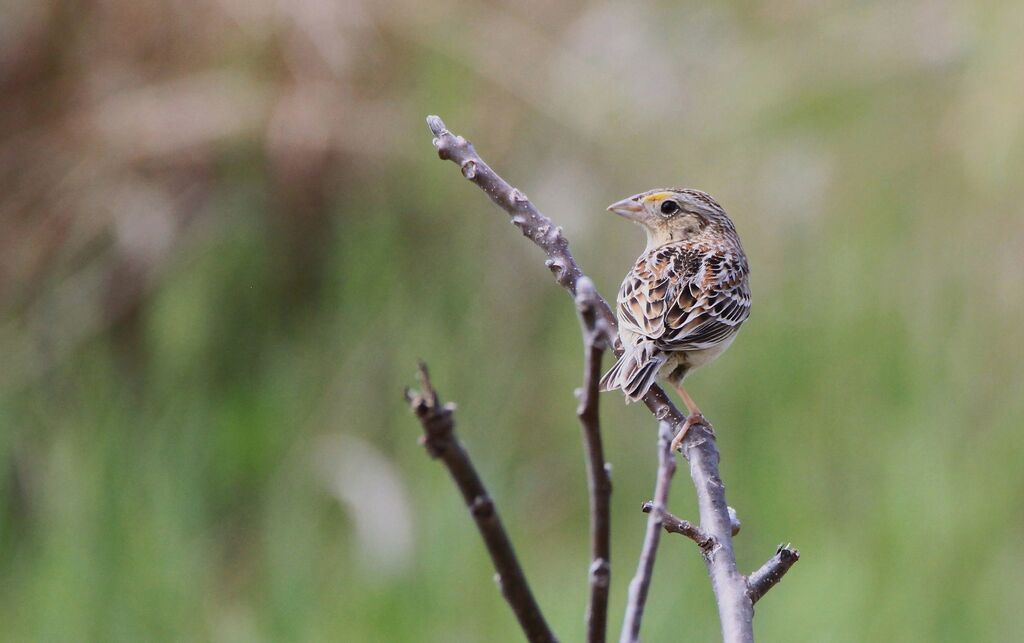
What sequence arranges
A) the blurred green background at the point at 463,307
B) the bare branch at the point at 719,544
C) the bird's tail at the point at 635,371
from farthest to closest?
1. the blurred green background at the point at 463,307
2. the bird's tail at the point at 635,371
3. the bare branch at the point at 719,544

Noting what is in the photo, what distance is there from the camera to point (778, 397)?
3533mm

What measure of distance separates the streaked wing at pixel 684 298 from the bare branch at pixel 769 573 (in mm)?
860

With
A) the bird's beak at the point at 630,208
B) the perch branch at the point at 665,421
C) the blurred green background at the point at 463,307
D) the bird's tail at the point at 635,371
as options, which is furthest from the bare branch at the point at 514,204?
the blurred green background at the point at 463,307

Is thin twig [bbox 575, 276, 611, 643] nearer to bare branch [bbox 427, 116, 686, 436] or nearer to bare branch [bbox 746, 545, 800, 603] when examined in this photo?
bare branch [bbox 746, 545, 800, 603]

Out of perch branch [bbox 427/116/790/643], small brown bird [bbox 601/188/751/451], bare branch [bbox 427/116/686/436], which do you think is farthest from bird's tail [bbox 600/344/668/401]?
bare branch [bbox 427/116/686/436]

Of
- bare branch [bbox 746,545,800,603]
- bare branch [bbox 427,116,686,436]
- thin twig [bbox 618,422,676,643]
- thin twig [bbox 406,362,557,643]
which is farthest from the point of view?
bare branch [bbox 427,116,686,436]

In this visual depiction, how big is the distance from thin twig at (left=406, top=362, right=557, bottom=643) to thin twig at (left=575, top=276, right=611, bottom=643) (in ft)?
0.15

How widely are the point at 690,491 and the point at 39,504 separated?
72.6 inches

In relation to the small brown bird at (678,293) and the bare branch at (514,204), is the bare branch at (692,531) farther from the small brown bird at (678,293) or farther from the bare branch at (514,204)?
the small brown bird at (678,293)

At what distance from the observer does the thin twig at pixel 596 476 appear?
0.72 metres

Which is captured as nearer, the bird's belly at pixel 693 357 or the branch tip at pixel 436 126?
the branch tip at pixel 436 126

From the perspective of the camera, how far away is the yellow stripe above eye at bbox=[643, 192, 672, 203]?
7.62 ft

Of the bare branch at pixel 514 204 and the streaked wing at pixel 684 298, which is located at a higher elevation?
the streaked wing at pixel 684 298

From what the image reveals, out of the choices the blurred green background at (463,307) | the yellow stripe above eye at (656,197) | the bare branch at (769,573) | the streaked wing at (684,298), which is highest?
the blurred green background at (463,307)
